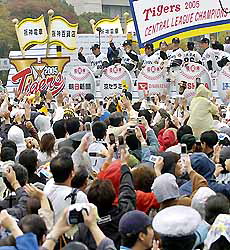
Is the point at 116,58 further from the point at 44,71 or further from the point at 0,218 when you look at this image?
the point at 0,218

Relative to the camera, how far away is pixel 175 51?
1862 cm

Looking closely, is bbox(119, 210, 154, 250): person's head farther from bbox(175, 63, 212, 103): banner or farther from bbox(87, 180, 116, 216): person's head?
bbox(175, 63, 212, 103): banner

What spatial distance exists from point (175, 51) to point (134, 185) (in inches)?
504

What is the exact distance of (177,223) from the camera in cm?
409

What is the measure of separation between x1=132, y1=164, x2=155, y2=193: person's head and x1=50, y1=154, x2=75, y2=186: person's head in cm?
56

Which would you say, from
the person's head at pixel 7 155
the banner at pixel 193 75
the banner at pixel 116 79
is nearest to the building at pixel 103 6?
the banner at pixel 116 79

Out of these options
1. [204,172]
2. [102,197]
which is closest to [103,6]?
[204,172]

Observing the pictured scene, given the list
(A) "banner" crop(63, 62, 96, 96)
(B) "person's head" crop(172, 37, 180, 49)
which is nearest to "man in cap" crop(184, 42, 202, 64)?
(B) "person's head" crop(172, 37, 180, 49)

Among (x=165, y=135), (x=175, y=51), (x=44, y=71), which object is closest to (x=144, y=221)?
(x=165, y=135)

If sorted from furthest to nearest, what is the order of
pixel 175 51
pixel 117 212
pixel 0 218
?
pixel 175 51 → pixel 117 212 → pixel 0 218

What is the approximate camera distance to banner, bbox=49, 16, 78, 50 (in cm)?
2258

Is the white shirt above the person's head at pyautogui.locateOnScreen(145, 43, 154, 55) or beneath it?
beneath

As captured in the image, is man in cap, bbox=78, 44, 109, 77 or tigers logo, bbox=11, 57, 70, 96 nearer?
tigers logo, bbox=11, 57, 70, 96

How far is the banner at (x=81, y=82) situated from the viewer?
1966 centimetres
